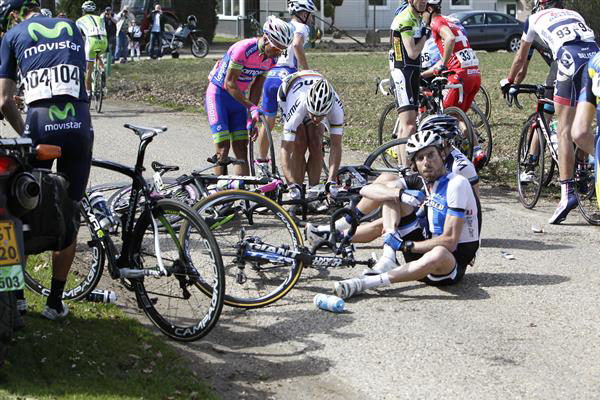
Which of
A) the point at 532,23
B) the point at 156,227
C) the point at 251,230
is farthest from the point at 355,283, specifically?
the point at 532,23

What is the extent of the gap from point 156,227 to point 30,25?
1515mm

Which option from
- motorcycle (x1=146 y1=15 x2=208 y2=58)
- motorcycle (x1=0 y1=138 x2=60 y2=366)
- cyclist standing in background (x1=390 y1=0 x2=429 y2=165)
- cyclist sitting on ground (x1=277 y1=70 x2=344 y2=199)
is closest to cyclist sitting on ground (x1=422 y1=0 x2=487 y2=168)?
cyclist standing in background (x1=390 y1=0 x2=429 y2=165)

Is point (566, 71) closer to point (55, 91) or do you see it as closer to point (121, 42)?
point (55, 91)

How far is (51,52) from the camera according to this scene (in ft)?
20.5

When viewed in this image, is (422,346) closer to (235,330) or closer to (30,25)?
(235,330)

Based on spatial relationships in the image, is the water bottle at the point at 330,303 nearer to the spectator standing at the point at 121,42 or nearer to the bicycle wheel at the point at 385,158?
the bicycle wheel at the point at 385,158

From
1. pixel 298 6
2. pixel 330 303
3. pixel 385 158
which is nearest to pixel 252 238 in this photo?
pixel 330 303

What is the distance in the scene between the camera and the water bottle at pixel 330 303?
270 inches

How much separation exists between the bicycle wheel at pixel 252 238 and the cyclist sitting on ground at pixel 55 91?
104cm

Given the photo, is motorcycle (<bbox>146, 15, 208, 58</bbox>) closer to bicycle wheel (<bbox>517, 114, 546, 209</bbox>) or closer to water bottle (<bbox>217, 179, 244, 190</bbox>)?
bicycle wheel (<bbox>517, 114, 546, 209</bbox>)

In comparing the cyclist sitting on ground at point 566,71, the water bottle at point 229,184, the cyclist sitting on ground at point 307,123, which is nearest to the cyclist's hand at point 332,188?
the cyclist sitting on ground at point 307,123

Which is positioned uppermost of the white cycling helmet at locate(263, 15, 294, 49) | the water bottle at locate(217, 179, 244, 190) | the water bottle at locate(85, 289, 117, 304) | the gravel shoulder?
the white cycling helmet at locate(263, 15, 294, 49)

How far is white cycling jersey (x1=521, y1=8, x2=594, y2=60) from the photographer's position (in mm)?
9766

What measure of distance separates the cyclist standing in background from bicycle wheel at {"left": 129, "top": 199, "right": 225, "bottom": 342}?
491 cm
